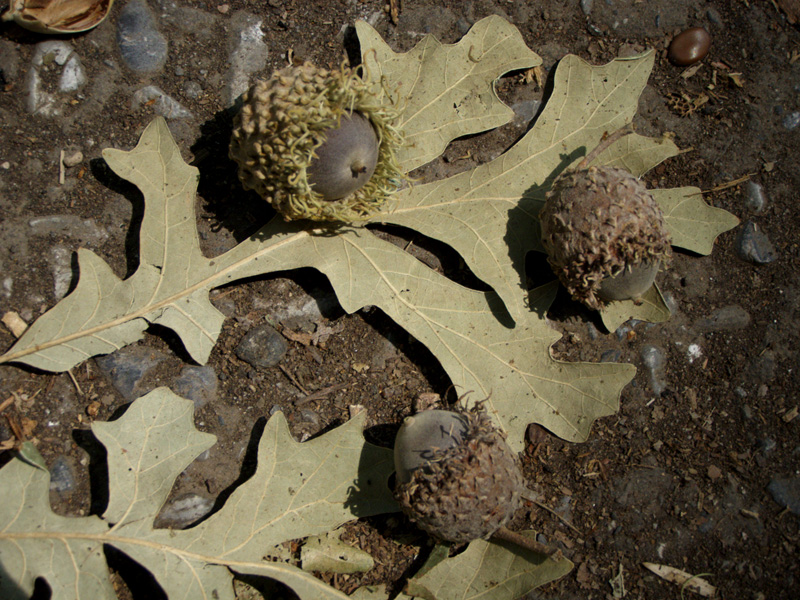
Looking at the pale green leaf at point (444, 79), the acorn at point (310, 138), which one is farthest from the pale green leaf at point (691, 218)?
the acorn at point (310, 138)

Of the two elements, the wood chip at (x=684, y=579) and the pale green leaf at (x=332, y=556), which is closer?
the pale green leaf at (x=332, y=556)

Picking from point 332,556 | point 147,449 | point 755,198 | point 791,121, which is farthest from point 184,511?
point 791,121

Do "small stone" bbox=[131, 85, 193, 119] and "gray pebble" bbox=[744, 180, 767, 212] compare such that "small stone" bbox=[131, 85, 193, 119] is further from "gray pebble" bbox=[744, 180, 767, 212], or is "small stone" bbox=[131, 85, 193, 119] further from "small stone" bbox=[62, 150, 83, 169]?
"gray pebble" bbox=[744, 180, 767, 212]

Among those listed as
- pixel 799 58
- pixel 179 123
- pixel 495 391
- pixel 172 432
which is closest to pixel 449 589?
pixel 495 391

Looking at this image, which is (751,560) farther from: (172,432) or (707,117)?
(172,432)

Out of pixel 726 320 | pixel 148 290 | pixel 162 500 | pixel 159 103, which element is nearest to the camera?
pixel 162 500

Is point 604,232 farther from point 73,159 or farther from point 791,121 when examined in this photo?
point 73,159

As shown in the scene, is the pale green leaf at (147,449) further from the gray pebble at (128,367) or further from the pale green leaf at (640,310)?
the pale green leaf at (640,310)
